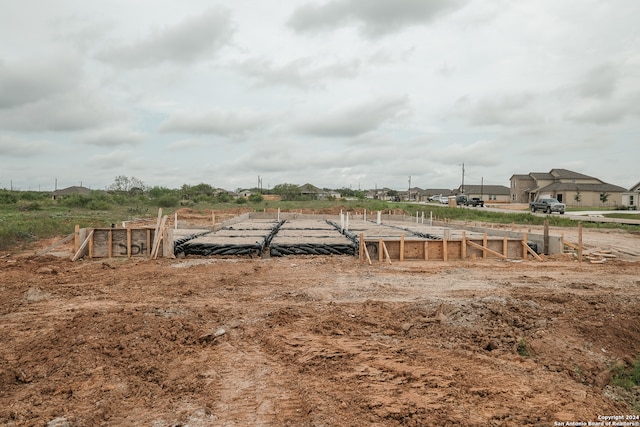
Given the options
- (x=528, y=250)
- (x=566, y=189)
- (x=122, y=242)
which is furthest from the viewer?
(x=566, y=189)

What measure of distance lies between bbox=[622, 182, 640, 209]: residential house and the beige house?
3.00 m

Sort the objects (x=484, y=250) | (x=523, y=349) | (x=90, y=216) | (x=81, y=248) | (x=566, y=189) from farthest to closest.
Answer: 1. (x=566, y=189)
2. (x=90, y=216)
3. (x=484, y=250)
4. (x=81, y=248)
5. (x=523, y=349)

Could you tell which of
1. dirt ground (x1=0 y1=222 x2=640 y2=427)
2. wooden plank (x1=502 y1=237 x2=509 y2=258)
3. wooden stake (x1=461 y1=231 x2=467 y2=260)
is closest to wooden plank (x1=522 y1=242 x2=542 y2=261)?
wooden plank (x1=502 y1=237 x2=509 y2=258)

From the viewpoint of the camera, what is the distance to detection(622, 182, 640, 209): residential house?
52697mm

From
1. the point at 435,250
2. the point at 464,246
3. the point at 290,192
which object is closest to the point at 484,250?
the point at 464,246

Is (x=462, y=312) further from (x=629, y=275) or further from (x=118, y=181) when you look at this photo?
(x=118, y=181)

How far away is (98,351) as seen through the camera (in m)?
5.65

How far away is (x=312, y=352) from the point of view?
18.5 ft

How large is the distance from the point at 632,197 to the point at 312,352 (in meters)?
62.4

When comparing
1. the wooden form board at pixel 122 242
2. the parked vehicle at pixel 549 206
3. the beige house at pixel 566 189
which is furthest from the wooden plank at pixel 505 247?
the beige house at pixel 566 189

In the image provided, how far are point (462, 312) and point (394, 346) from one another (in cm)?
181

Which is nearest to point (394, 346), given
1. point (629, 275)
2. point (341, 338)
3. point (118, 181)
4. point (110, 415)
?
point (341, 338)

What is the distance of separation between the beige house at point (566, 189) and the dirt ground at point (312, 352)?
5692 centimetres

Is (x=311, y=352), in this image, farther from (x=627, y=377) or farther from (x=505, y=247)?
(x=505, y=247)
